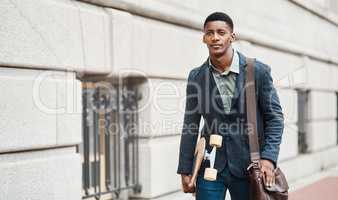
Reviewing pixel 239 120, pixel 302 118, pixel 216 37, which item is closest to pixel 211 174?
pixel 239 120

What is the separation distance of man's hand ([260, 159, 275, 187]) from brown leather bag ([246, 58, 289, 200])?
24mm

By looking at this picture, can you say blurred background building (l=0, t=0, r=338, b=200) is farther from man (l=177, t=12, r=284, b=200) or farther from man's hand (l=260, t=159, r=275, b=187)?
man's hand (l=260, t=159, r=275, b=187)

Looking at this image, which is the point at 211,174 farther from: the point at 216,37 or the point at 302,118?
the point at 302,118

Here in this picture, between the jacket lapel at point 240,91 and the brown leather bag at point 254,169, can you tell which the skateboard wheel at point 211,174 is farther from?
the jacket lapel at point 240,91

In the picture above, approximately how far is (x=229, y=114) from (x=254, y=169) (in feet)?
1.38

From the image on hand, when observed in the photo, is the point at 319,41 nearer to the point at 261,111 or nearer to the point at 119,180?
the point at 119,180

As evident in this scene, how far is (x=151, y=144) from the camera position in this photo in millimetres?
6078

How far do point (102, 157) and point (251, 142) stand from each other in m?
2.56

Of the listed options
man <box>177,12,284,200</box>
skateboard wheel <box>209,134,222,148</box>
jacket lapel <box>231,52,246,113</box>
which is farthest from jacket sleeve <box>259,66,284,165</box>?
skateboard wheel <box>209,134,222,148</box>

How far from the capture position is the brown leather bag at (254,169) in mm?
3543

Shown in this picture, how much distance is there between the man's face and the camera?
364 cm

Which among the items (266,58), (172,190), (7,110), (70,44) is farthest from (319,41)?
(7,110)

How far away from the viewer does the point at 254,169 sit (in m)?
3.58

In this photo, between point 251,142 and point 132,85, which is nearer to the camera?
point 251,142
